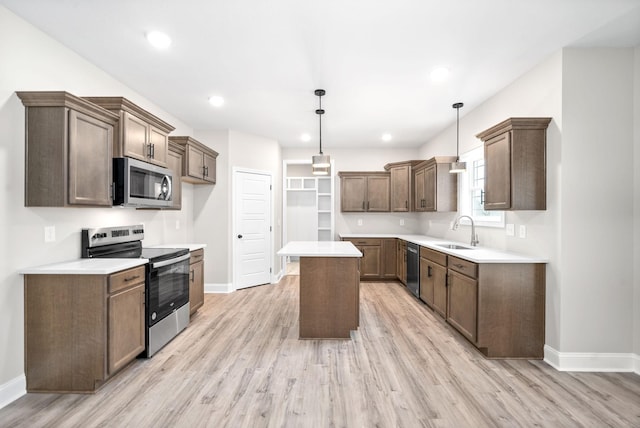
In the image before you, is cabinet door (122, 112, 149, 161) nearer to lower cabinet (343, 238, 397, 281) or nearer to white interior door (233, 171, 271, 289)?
white interior door (233, 171, 271, 289)

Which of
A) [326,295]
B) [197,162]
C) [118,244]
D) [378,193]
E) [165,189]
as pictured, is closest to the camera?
[118,244]

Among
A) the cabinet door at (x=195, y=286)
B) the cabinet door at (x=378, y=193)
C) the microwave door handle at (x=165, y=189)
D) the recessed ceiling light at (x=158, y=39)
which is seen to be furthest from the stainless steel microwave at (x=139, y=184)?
the cabinet door at (x=378, y=193)

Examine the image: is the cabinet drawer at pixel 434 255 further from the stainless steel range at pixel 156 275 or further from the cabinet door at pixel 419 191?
the stainless steel range at pixel 156 275

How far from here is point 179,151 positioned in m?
4.01

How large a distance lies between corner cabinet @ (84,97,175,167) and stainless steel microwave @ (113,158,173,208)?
87 mm

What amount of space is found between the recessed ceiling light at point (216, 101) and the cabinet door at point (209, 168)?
93 cm

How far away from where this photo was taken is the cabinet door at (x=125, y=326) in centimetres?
229

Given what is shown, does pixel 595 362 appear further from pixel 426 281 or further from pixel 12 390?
pixel 12 390

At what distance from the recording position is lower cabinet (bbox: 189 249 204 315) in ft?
12.2

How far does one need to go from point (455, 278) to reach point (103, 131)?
3.62 m

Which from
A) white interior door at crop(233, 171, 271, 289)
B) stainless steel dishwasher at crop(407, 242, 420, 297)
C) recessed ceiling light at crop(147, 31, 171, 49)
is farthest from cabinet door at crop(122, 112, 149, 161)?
stainless steel dishwasher at crop(407, 242, 420, 297)

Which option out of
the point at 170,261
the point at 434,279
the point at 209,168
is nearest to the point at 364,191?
the point at 434,279

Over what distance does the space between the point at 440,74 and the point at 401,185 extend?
9.96 feet

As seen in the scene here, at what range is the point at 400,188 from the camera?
598 cm
